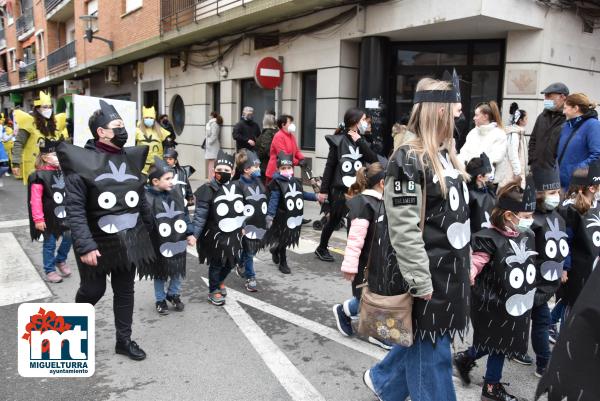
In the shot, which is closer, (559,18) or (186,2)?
(559,18)

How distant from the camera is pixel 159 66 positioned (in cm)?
1762

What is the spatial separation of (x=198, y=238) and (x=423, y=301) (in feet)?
8.98

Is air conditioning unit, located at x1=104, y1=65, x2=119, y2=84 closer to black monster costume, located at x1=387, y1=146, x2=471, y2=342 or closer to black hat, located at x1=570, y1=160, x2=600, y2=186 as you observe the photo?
black hat, located at x1=570, y1=160, x2=600, y2=186

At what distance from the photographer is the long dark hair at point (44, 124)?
21.4 ft

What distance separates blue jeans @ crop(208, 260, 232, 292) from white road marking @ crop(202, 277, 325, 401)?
9.7 inches

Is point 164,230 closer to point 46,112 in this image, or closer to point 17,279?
point 17,279

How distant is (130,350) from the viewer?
3.69m

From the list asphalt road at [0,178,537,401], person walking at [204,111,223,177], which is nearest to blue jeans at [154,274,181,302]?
asphalt road at [0,178,537,401]

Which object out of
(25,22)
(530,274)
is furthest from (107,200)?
(25,22)

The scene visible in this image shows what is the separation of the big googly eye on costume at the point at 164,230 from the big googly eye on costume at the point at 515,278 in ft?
9.06

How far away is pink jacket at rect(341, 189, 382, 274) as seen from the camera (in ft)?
10.5

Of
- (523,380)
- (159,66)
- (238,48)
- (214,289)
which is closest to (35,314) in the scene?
(214,289)

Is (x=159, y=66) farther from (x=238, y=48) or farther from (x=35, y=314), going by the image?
(x=35, y=314)

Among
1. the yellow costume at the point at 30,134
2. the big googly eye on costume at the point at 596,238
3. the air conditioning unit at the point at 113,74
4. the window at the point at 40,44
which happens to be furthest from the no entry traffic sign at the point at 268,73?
the window at the point at 40,44
